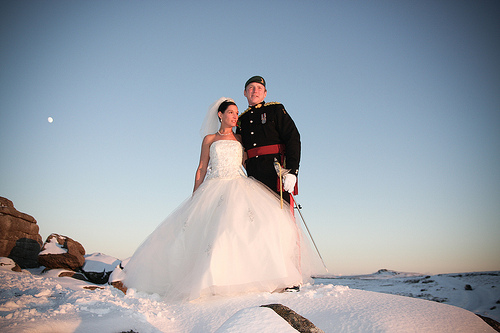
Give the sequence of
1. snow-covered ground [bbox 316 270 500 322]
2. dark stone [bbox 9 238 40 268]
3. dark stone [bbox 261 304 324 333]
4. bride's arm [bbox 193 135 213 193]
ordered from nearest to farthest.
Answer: dark stone [bbox 261 304 324 333]
bride's arm [bbox 193 135 213 193]
snow-covered ground [bbox 316 270 500 322]
dark stone [bbox 9 238 40 268]

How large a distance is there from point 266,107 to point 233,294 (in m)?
2.85

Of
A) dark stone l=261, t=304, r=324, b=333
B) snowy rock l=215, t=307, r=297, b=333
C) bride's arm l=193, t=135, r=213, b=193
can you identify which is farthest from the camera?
bride's arm l=193, t=135, r=213, b=193

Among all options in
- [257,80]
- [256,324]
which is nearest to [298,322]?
[256,324]

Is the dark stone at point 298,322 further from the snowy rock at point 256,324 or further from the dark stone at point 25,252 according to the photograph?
the dark stone at point 25,252

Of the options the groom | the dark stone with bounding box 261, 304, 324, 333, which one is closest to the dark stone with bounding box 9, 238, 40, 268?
the groom

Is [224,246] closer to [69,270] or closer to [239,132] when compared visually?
[239,132]

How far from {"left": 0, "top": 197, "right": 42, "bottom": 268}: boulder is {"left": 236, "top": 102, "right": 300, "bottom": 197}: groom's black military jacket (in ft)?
24.0

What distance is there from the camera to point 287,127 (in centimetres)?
464

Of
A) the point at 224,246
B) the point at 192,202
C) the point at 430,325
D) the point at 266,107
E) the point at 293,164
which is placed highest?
the point at 266,107

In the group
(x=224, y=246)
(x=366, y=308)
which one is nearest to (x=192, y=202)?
(x=224, y=246)

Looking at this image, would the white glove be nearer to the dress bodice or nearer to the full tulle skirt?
the full tulle skirt

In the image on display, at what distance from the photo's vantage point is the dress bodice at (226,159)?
466 centimetres

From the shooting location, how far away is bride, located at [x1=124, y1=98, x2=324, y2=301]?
3.52 meters

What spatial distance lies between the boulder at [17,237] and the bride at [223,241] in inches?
220
